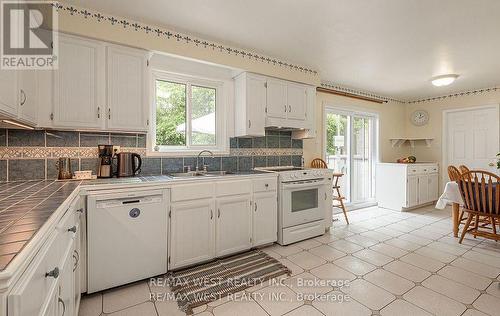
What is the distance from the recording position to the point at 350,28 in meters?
2.46

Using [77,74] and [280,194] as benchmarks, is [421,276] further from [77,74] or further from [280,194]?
[77,74]

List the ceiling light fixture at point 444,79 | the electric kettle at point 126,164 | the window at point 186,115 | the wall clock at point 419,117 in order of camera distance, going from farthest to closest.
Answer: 1. the wall clock at point 419,117
2. the ceiling light fixture at point 444,79
3. the window at point 186,115
4. the electric kettle at point 126,164

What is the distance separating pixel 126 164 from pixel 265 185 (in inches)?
58.4

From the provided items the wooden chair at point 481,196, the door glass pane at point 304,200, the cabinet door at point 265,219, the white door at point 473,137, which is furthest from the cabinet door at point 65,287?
the white door at point 473,137

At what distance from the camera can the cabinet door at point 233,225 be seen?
2518 millimetres

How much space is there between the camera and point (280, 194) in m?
2.97

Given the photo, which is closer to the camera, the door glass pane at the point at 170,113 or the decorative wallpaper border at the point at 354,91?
the door glass pane at the point at 170,113

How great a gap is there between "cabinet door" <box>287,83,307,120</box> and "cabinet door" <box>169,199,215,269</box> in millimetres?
1752

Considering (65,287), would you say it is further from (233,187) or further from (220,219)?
(233,187)

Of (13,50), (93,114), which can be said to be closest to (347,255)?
(93,114)

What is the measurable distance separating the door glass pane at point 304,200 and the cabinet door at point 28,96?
2.60 meters

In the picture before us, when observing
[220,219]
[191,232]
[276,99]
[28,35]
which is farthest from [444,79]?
[28,35]

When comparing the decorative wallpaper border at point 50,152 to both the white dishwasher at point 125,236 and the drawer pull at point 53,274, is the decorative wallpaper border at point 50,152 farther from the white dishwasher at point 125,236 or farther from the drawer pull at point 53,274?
the drawer pull at point 53,274

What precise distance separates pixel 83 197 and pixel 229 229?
1.35 meters
